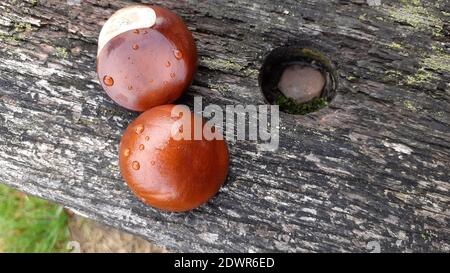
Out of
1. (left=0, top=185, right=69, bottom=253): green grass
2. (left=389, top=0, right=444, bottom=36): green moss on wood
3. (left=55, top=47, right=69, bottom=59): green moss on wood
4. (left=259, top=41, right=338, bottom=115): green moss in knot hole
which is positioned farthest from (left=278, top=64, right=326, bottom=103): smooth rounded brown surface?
(left=0, top=185, right=69, bottom=253): green grass

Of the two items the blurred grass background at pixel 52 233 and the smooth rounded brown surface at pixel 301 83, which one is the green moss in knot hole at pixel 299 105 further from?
the blurred grass background at pixel 52 233

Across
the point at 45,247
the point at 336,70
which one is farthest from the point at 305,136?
the point at 45,247

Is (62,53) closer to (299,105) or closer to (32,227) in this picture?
(299,105)

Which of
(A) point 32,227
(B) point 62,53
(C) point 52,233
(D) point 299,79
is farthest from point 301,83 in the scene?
(A) point 32,227

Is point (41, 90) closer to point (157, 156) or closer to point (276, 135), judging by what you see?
point (157, 156)

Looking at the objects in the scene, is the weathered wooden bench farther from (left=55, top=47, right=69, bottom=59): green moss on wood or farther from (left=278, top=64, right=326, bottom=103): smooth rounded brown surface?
(left=278, top=64, right=326, bottom=103): smooth rounded brown surface
